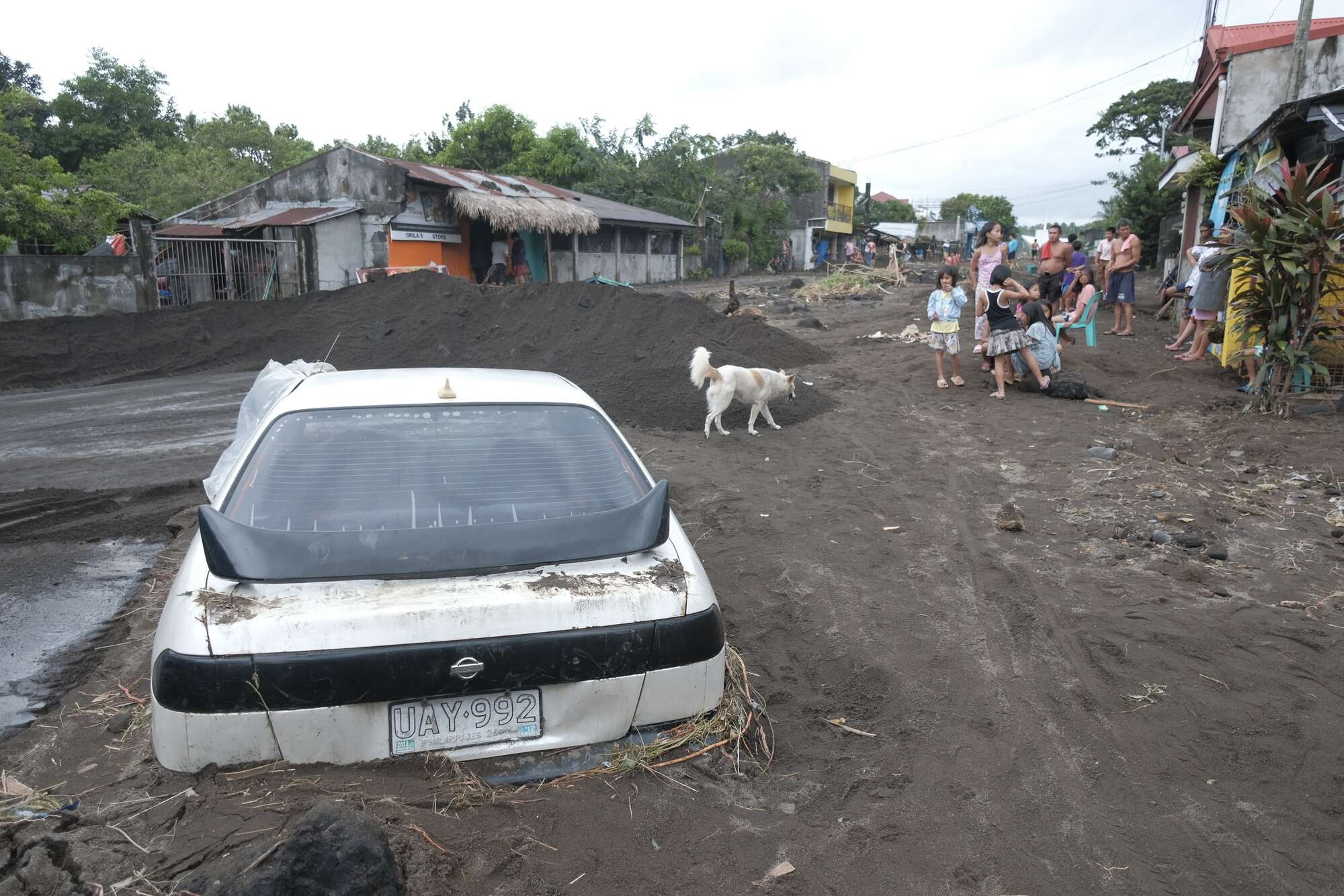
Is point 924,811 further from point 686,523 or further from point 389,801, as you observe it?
point 686,523

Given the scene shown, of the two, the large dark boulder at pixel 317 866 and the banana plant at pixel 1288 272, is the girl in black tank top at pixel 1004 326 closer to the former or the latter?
the banana plant at pixel 1288 272

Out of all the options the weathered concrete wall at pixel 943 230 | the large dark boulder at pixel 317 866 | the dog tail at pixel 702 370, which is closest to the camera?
the large dark boulder at pixel 317 866

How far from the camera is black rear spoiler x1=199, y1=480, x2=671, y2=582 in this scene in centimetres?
238

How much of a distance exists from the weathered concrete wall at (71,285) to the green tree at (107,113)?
83.3ft

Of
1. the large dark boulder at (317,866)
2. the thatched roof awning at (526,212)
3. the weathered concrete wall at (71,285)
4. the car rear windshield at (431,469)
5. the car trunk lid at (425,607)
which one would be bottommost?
the large dark boulder at (317,866)

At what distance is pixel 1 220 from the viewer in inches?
530

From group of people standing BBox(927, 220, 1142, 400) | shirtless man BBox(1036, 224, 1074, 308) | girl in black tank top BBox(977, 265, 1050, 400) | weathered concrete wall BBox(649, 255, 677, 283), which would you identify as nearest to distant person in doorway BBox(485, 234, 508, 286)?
weathered concrete wall BBox(649, 255, 677, 283)

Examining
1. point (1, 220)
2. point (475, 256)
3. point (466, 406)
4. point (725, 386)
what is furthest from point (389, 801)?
point (475, 256)

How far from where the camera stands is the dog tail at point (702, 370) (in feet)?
26.5

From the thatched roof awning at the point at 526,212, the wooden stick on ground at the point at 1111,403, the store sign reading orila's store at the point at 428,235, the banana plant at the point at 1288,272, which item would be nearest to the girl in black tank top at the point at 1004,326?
the wooden stick on ground at the point at 1111,403

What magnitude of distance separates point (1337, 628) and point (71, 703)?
5.84 meters

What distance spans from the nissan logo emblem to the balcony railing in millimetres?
51725

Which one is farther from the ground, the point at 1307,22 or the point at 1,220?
the point at 1307,22

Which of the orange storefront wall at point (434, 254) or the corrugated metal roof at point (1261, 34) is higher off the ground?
the corrugated metal roof at point (1261, 34)
